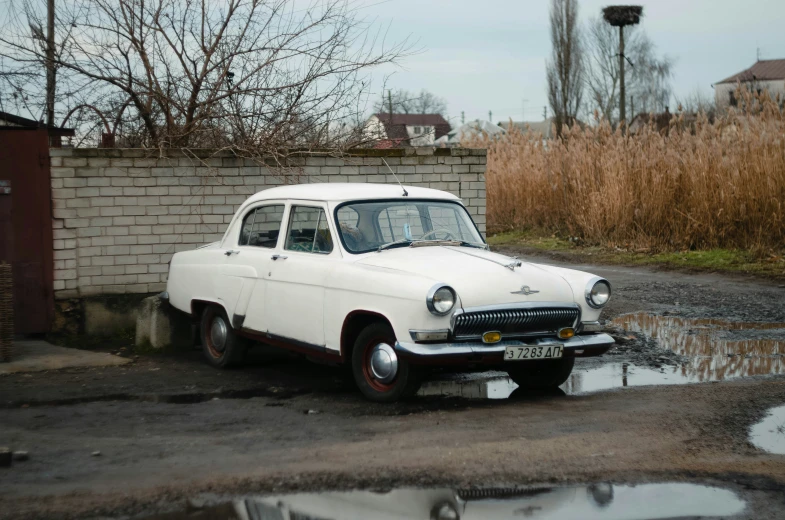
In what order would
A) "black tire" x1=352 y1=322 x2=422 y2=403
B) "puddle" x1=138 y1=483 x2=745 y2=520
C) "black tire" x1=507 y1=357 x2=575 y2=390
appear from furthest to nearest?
"black tire" x1=507 y1=357 x2=575 y2=390, "black tire" x1=352 y1=322 x2=422 y2=403, "puddle" x1=138 y1=483 x2=745 y2=520

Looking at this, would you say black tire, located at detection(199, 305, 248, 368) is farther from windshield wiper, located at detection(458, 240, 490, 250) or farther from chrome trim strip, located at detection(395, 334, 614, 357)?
chrome trim strip, located at detection(395, 334, 614, 357)

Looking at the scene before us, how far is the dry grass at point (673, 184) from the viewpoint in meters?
15.8

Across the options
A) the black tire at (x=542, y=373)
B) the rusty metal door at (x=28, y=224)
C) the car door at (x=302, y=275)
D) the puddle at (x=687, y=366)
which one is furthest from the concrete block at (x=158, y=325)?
the black tire at (x=542, y=373)

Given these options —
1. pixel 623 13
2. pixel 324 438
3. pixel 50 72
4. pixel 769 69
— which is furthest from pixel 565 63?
pixel 769 69

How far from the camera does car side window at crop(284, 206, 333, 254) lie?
24.2 feet

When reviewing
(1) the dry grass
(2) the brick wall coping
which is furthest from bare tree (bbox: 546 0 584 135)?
(2) the brick wall coping

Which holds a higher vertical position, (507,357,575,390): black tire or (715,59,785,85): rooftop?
(715,59,785,85): rooftop

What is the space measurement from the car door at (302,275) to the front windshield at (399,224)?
0.59ft

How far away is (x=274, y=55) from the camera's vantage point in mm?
11461

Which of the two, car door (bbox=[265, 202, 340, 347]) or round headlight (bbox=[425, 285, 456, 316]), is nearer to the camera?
round headlight (bbox=[425, 285, 456, 316])

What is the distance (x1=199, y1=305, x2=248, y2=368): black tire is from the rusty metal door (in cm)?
224

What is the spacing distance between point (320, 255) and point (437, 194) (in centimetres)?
127

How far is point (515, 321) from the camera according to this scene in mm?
6527

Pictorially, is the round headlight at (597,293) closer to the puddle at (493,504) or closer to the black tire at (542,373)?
the black tire at (542,373)
